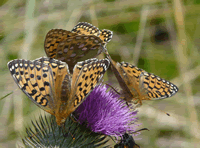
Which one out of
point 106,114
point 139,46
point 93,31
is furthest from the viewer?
point 139,46

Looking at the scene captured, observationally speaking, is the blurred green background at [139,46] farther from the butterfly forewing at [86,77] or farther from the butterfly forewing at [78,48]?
the butterfly forewing at [86,77]

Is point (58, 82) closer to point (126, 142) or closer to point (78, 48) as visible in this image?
point (78, 48)

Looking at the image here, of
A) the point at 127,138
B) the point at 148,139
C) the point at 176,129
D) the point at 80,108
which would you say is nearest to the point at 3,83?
the point at 80,108

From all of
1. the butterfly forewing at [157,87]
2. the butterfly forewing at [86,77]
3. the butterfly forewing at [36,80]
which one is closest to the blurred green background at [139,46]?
the butterfly forewing at [157,87]

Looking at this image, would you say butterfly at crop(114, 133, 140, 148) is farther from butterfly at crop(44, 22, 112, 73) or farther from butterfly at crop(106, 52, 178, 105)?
butterfly at crop(44, 22, 112, 73)

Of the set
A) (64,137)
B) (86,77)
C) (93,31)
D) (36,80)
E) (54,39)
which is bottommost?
(64,137)

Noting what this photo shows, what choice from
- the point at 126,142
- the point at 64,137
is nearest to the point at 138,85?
the point at 126,142

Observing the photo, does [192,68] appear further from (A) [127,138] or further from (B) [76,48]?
(B) [76,48]
